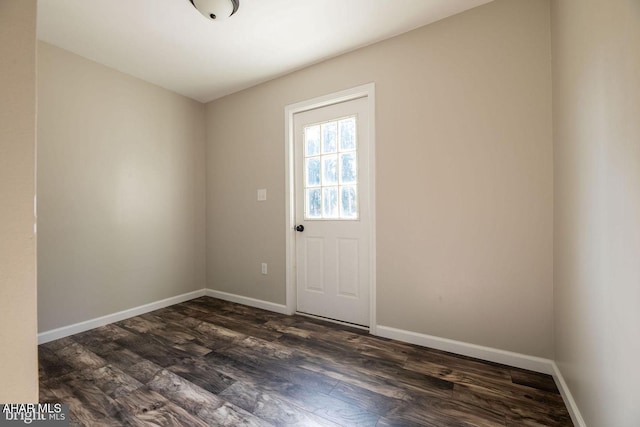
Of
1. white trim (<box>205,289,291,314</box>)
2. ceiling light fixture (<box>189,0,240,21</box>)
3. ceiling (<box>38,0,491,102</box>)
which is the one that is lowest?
white trim (<box>205,289,291,314</box>)

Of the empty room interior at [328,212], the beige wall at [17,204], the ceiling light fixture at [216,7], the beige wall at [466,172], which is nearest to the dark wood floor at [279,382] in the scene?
the empty room interior at [328,212]

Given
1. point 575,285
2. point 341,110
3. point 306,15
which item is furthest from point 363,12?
point 575,285

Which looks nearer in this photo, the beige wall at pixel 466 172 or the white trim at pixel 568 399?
the white trim at pixel 568 399

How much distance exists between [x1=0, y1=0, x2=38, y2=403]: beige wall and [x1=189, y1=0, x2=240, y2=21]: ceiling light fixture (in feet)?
5.13

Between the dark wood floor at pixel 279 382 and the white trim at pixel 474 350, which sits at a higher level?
the white trim at pixel 474 350

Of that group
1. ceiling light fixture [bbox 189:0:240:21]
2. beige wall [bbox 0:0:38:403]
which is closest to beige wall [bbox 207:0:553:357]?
ceiling light fixture [bbox 189:0:240:21]

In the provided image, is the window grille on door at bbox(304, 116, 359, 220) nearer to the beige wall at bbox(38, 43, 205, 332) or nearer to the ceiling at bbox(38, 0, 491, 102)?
the ceiling at bbox(38, 0, 491, 102)

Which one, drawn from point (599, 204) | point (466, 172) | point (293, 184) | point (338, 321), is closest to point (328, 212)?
point (293, 184)

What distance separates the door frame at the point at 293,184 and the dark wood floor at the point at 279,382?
1.47ft

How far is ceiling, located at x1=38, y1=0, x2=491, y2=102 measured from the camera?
192 centimetres

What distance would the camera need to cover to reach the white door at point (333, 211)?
8.05 feet

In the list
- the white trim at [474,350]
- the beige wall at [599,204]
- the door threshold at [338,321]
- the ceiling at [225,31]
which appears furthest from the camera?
the door threshold at [338,321]

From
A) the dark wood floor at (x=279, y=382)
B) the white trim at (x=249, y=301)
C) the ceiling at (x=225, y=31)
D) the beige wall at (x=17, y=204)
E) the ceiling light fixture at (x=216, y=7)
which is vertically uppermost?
the ceiling at (x=225, y=31)

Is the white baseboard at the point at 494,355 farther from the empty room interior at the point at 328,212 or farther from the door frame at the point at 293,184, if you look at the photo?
the door frame at the point at 293,184
